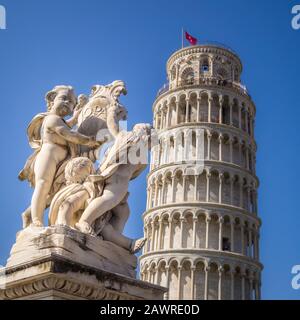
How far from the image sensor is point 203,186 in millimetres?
46844

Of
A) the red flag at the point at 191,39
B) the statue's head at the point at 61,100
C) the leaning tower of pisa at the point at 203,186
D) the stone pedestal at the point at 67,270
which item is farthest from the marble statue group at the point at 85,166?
the red flag at the point at 191,39

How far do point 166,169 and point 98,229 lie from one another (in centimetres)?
4295

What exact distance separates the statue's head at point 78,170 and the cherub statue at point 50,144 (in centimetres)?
18

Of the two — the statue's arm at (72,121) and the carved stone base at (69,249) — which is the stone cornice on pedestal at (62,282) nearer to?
the carved stone base at (69,249)

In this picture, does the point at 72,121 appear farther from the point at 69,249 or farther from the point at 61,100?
the point at 69,249

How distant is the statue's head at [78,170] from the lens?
16.7ft

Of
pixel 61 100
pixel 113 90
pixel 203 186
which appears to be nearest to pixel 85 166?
pixel 61 100

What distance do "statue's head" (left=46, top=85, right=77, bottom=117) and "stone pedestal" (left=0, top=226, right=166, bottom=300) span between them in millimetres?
1260

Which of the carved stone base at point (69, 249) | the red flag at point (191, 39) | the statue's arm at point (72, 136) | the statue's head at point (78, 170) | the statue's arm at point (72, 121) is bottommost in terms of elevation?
the carved stone base at point (69, 249)

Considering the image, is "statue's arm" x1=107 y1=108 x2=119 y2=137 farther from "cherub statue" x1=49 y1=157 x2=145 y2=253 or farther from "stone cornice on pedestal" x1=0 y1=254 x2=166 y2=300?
"stone cornice on pedestal" x1=0 y1=254 x2=166 y2=300

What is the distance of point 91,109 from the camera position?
5824mm

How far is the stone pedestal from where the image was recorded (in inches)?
166

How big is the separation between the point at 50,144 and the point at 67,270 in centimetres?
147

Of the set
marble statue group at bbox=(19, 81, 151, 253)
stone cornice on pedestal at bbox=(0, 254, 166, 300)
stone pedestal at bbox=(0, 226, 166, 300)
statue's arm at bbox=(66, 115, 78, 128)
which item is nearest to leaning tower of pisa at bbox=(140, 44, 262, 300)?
statue's arm at bbox=(66, 115, 78, 128)
